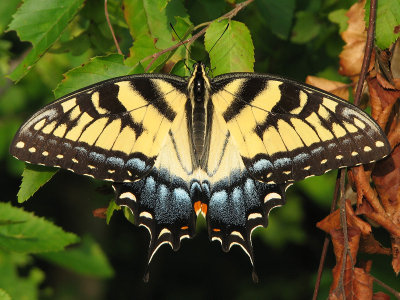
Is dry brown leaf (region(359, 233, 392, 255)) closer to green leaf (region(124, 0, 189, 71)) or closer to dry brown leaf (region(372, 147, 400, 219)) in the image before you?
dry brown leaf (region(372, 147, 400, 219))

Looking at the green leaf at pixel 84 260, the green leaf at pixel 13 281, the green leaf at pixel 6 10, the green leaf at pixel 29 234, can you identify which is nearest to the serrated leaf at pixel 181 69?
the green leaf at pixel 29 234

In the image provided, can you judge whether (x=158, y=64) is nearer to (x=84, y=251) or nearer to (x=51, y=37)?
(x=51, y=37)

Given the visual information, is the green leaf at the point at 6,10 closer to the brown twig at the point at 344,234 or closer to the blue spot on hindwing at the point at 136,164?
the blue spot on hindwing at the point at 136,164

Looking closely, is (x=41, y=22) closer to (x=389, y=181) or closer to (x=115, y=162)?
(x=115, y=162)

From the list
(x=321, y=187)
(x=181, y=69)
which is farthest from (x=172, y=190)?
(x=321, y=187)

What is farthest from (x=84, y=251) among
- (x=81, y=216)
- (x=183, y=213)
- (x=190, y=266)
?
(x=190, y=266)

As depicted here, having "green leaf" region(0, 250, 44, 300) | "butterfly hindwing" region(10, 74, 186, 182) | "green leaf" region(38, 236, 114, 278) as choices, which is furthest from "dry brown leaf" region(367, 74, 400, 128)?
"green leaf" region(0, 250, 44, 300)
